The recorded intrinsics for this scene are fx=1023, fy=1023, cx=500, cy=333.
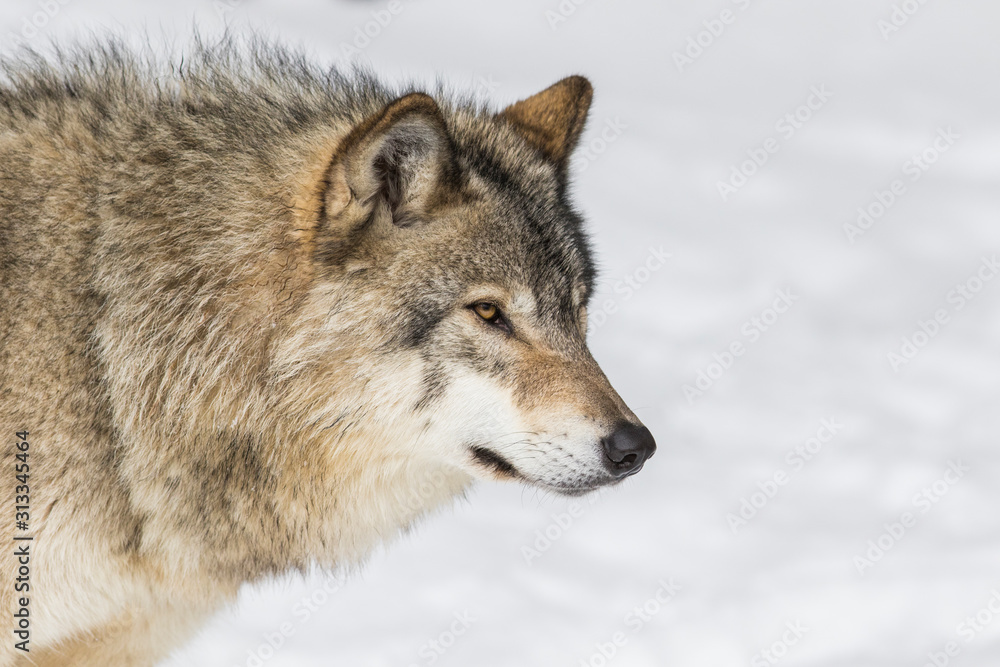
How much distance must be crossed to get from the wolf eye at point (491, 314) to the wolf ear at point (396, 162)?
298mm

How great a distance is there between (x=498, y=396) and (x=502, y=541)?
208 centimetres

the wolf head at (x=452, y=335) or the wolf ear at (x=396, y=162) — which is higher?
the wolf ear at (x=396, y=162)

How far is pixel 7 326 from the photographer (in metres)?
2.60

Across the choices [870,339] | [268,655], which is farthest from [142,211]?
[870,339]

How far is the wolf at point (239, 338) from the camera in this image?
266cm

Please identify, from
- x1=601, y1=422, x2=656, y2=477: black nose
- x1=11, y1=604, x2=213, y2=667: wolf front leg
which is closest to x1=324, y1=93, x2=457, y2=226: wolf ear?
x1=601, y1=422, x2=656, y2=477: black nose

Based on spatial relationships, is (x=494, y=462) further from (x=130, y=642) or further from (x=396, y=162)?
(x=130, y=642)

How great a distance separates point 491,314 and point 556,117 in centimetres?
92

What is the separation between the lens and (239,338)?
2756 mm

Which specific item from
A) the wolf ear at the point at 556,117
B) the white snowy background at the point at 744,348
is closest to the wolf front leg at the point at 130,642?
the white snowy background at the point at 744,348

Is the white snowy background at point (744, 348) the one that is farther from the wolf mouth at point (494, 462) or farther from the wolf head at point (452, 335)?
the wolf head at point (452, 335)

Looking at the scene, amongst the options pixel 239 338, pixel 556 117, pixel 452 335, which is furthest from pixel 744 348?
pixel 239 338

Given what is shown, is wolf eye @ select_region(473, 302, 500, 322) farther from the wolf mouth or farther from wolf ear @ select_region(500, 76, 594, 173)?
wolf ear @ select_region(500, 76, 594, 173)

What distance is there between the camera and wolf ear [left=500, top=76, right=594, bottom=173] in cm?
333
